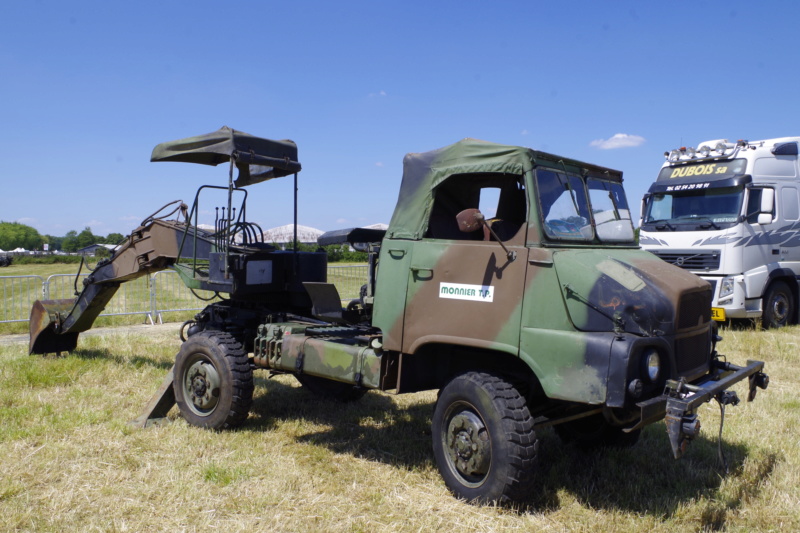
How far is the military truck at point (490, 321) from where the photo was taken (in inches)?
160

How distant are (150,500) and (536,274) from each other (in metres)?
3.06

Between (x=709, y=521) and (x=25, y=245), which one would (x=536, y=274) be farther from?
(x=25, y=245)

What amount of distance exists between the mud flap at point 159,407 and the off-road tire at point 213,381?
Result: 0.10 m

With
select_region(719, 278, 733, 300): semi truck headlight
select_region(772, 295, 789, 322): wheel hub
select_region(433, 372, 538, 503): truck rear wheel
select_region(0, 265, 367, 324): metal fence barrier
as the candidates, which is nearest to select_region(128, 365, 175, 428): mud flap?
select_region(433, 372, 538, 503): truck rear wheel

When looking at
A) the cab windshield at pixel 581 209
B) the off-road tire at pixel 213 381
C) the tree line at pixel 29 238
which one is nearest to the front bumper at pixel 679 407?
the cab windshield at pixel 581 209

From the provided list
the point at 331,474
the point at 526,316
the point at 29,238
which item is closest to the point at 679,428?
the point at 526,316

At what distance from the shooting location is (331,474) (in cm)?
501

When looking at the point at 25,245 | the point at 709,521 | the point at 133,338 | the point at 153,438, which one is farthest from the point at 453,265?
the point at 25,245

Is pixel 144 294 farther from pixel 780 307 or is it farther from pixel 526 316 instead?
pixel 780 307

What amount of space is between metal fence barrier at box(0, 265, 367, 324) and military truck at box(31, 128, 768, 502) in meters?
7.67

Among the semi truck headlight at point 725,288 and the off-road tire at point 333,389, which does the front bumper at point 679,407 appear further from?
the semi truck headlight at point 725,288

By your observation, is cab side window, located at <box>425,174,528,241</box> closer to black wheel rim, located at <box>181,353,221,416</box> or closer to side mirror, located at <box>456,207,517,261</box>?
side mirror, located at <box>456,207,517,261</box>

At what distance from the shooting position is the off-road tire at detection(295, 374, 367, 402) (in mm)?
7203

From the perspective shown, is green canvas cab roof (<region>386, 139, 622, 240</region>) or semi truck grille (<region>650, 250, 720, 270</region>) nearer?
green canvas cab roof (<region>386, 139, 622, 240</region>)
